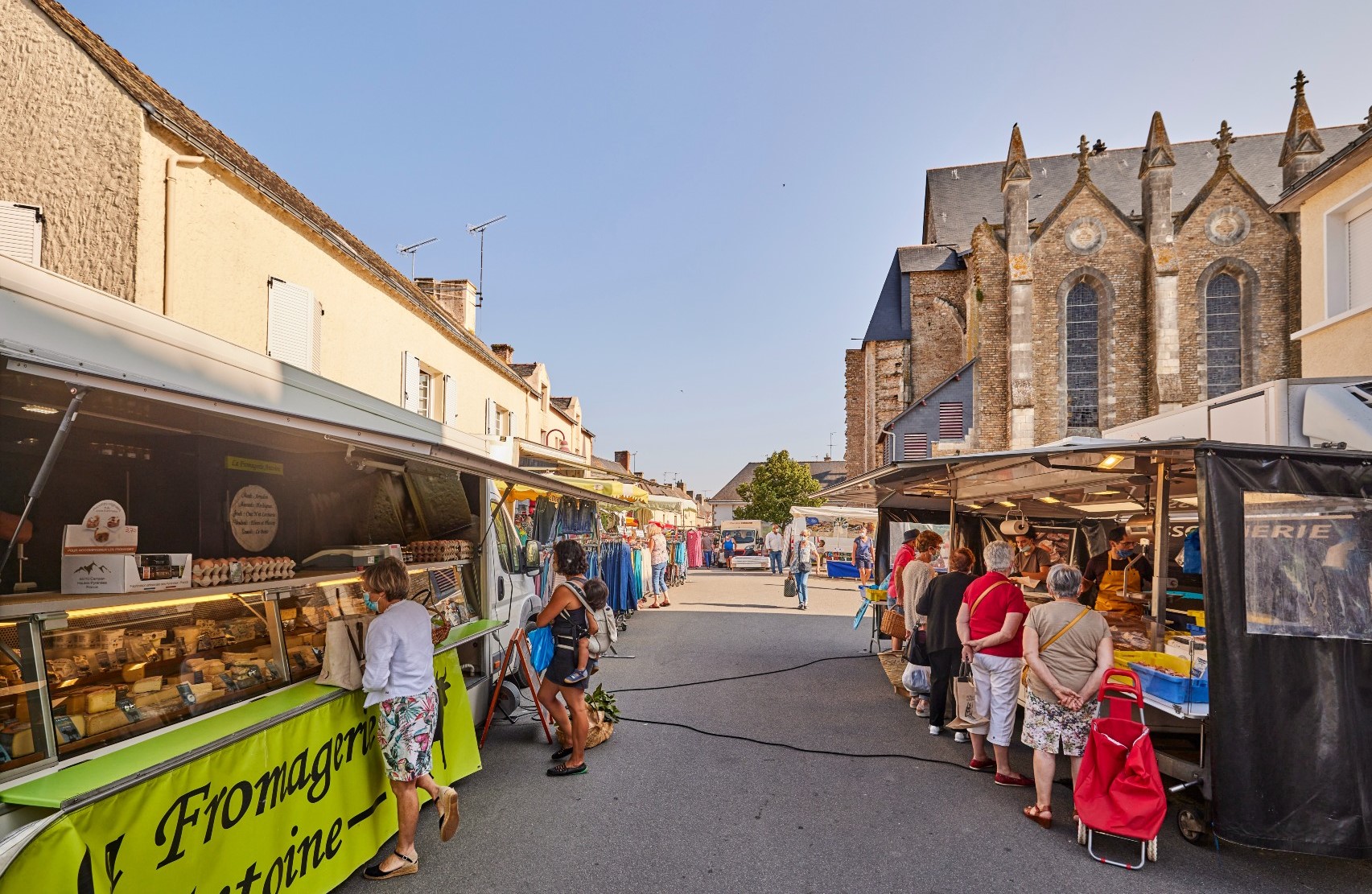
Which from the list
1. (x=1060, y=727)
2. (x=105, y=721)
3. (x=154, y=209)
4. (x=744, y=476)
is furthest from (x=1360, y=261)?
(x=744, y=476)

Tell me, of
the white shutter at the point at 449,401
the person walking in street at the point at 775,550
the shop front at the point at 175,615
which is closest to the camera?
the shop front at the point at 175,615

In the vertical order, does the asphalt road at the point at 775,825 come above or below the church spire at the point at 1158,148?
below

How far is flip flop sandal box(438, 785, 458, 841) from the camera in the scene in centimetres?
434

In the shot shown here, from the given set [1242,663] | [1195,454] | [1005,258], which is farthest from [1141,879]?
[1005,258]

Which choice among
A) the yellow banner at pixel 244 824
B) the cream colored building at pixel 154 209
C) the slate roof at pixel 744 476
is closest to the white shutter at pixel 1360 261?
the yellow banner at pixel 244 824

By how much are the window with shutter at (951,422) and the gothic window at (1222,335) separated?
31.0 ft

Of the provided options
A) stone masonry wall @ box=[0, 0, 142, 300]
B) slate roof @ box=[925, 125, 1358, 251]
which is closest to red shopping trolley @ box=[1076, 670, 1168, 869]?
stone masonry wall @ box=[0, 0, 142, 300]

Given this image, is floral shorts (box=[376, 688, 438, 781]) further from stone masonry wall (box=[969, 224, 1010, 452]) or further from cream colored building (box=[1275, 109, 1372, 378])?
stone masonry wall (box=[969, 224, 1010, 452])

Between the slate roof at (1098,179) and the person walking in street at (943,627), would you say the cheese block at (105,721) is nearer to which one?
the person walking in street at (943,627)

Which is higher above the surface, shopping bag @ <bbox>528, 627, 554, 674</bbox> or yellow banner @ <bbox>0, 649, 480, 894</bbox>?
yellow banner @ <bbox>0, 649, 480, 894</bbox>

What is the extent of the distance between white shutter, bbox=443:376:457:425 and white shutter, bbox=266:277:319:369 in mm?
5846

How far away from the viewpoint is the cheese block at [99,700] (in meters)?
3.30

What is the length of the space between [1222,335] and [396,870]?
3513 cm

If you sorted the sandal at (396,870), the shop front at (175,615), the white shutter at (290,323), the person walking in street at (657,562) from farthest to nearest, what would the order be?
the person walking in street at (657,562) < the white shutter at (290,323) < the sandal at (396,870) < the shop front at (175,615)
